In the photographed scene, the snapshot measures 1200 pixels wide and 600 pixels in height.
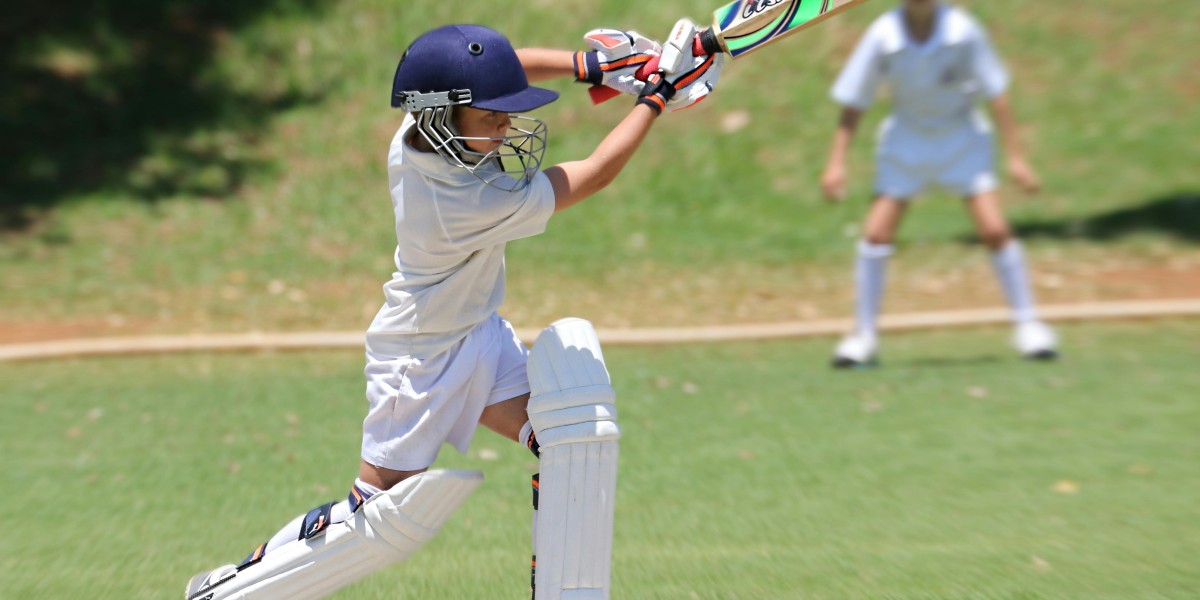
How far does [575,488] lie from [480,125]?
35.9 inches

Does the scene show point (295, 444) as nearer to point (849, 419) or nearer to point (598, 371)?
point (849, 419)

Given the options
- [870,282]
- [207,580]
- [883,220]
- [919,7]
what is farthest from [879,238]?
[207,580]

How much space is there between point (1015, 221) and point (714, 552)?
22.9 ft

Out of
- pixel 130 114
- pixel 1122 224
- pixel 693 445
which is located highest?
pixel 130 114

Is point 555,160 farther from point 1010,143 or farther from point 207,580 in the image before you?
point 207,580

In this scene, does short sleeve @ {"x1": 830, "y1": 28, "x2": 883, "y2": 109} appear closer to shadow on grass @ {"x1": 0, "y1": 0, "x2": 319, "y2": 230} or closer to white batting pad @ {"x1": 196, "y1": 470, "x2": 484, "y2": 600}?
white batting pad @ {"x1": 196, "y1": 470, "x2": 484, "y2": 600}

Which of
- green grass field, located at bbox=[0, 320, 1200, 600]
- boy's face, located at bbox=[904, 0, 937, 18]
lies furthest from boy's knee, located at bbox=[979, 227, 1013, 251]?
boy's face, located at bbox=[904, 0, 937, 18]

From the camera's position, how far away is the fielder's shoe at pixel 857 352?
7.13 metres

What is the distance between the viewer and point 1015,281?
723cm

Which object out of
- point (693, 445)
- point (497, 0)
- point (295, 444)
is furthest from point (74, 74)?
point (693, 445)

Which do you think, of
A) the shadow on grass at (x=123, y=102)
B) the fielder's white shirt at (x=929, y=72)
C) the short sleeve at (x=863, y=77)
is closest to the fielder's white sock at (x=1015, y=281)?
the fielder's white shirt at (x=929, y=72)

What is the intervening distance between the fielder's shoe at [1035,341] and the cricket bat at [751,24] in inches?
173

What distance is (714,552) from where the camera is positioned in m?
4.27

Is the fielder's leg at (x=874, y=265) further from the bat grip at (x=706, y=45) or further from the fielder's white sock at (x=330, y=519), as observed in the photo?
the fielder's white sock at (x=330, y=519)
